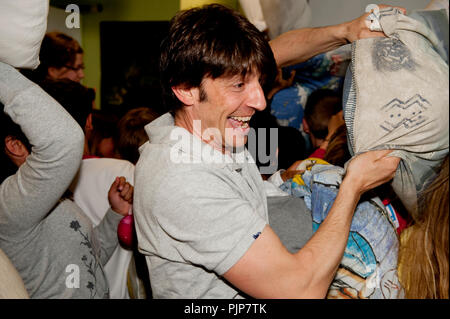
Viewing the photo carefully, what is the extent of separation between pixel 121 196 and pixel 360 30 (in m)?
0.84

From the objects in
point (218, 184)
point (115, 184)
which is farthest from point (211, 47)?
point (115, 184)

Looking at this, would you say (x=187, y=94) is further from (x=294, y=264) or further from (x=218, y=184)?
(x=294, y=264)

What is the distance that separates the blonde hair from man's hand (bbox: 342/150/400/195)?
4.4 inches

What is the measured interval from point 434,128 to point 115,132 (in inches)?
45.3

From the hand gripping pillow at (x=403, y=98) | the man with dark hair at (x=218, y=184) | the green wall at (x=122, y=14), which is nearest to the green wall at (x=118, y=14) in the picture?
the green wall at (x=122, y=14)

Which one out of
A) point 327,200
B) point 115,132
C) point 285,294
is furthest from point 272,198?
point 115,132

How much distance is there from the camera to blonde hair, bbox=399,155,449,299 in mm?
904

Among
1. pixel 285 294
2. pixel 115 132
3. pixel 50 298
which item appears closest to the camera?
pixel 285 294

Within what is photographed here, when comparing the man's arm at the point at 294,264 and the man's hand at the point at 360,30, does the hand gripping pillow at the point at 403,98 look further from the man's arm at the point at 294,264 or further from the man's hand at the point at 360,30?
the man's arm at the point at 294,264

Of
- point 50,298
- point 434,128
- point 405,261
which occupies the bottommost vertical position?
point 50,298

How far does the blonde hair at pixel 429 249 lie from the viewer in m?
0.90

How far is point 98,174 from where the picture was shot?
140 cm

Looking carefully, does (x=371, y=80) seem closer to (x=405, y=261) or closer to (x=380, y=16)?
(x=380, y=16)
